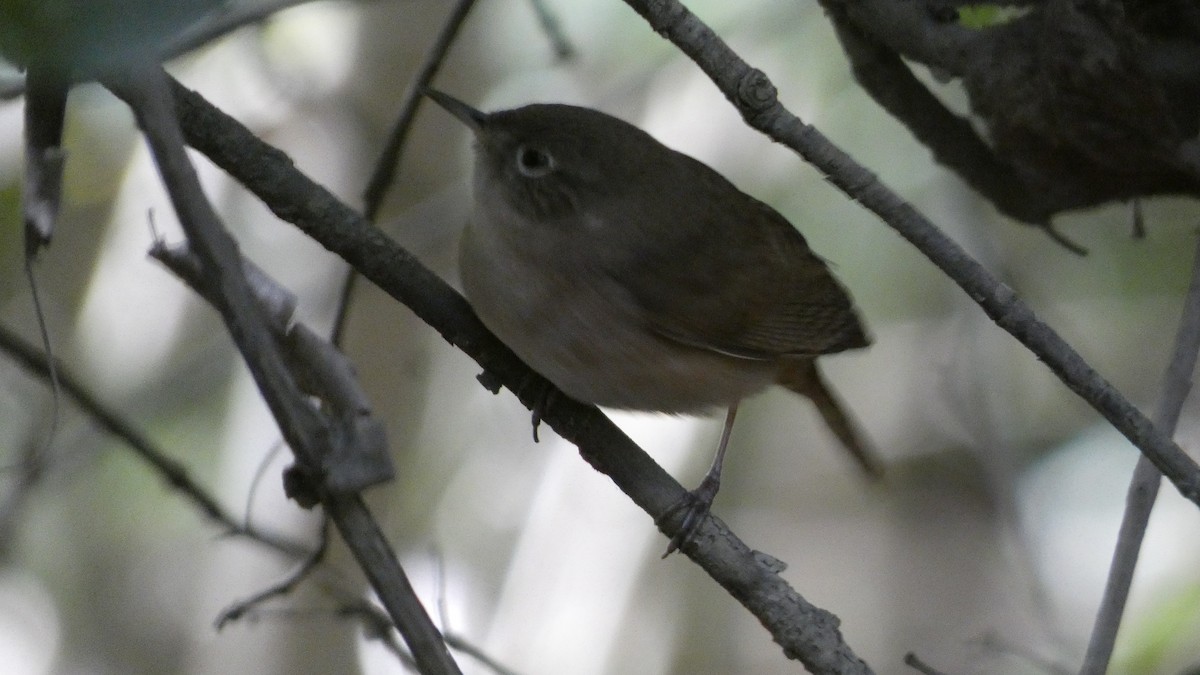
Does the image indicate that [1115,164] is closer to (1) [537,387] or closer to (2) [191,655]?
(1) [537,387]

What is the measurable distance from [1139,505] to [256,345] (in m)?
1.66

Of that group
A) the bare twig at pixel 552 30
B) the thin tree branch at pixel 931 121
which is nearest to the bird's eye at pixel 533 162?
the bare twig at pixel 552 30

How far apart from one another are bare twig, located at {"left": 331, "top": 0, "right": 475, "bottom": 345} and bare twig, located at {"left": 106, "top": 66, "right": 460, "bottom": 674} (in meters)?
1.09

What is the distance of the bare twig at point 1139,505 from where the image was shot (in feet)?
6.94

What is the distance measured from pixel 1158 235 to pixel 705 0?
6.60 ft

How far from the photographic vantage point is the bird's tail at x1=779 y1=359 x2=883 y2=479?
3241mm

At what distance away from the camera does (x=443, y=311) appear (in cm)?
222

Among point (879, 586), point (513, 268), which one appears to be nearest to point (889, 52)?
point (513, 268)

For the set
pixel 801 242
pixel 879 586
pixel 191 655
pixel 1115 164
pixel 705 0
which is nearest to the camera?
pixel 1115 164

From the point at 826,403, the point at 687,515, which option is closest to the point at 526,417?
the point at 826,403

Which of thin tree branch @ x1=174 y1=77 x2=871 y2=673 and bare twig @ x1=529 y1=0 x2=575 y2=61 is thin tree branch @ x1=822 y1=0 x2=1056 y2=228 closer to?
bare twig @ x1=529 y1=0 x2=575 y2=61

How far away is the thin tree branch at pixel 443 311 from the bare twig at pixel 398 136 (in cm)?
59

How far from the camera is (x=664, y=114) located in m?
4.54

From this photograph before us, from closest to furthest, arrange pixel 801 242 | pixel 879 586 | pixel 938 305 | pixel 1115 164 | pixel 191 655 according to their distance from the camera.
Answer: pixel 1115 164 → pixel 801 242 → pixel 191 655 → pixel 938 305 → pixel 879 586
